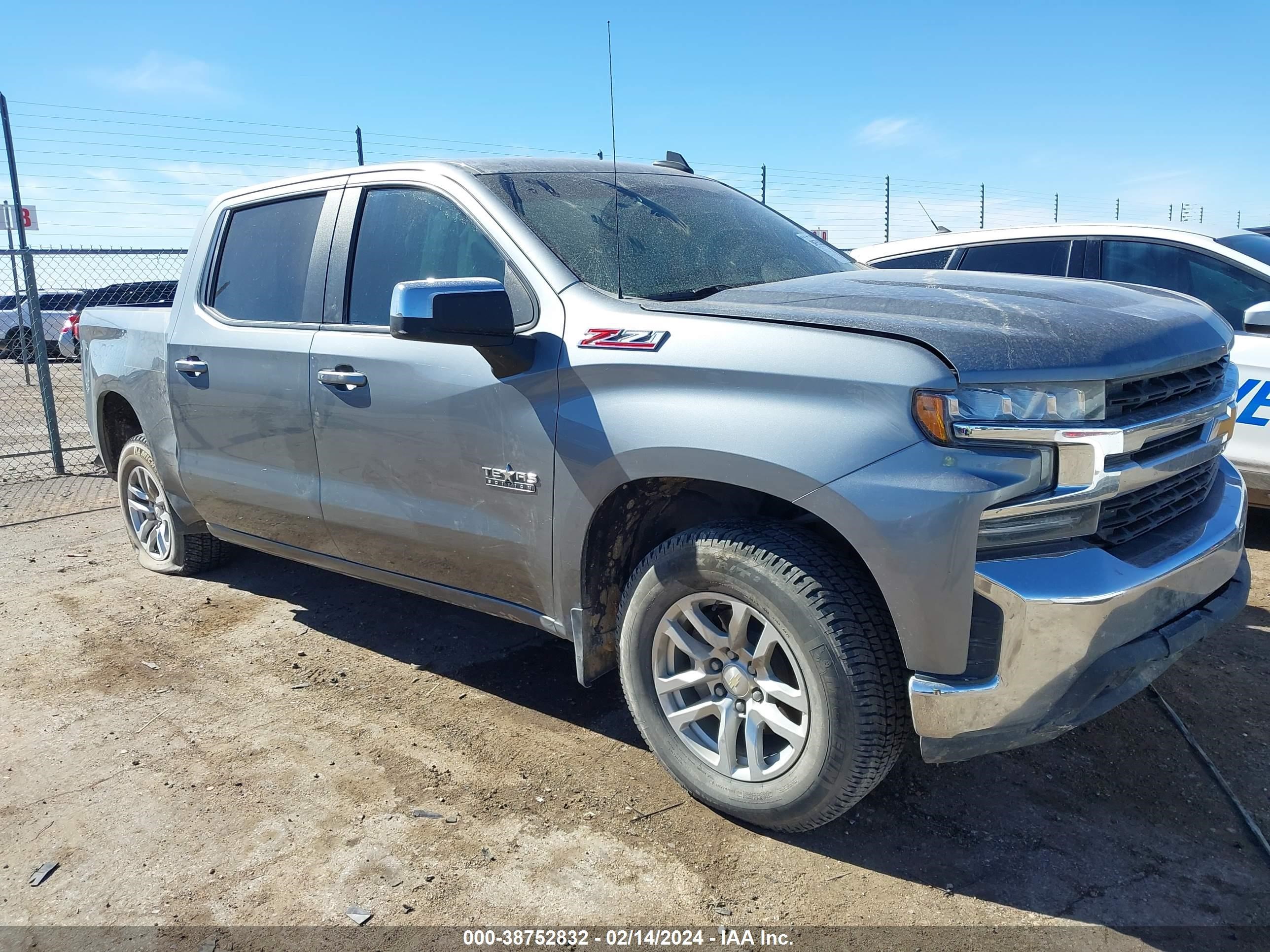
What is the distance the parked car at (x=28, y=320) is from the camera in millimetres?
9125

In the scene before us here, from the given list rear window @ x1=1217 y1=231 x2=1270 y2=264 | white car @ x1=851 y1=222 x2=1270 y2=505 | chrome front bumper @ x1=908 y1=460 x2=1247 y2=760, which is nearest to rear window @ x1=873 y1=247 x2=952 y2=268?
white car @ x1=851 y1=222 x2=1270 y2=505

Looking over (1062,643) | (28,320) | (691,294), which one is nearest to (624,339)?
(691,294)

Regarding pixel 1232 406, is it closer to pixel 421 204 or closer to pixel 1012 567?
pixel 1012 567

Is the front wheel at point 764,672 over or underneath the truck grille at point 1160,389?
underneath

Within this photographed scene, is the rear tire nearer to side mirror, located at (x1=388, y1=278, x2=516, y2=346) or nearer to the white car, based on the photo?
side mirror, located at (x1=388, y1=278, x2=516, y2=346)

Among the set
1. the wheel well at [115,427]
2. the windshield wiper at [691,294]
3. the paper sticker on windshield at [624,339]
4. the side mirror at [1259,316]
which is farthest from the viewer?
the wheel well at [115,427]

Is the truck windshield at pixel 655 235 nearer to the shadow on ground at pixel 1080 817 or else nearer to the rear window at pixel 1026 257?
the shadow on ground at pixel 1080 817

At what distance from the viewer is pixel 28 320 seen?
12.8 metres

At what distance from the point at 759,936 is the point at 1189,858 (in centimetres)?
122

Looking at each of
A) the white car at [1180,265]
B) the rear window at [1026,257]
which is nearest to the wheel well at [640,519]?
the white car at [1180,265]

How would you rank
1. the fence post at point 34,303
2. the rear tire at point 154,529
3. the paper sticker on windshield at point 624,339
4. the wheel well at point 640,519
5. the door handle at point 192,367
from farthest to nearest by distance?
the fence post at point 34,303 < the rear tire at point 154,529 < the door handle at point 192,367 < the wheel well at point 640,519 < the paper sticker on windshield at point 624,339

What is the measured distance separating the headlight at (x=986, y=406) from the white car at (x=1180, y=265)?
2.91 m

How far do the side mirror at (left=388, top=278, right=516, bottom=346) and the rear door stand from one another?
1048 millimetres

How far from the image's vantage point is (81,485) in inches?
317
